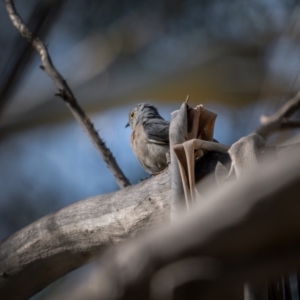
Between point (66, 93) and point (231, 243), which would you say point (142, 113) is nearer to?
point (66, 93)

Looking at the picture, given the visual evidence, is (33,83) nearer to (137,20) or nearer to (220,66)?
(137,20)

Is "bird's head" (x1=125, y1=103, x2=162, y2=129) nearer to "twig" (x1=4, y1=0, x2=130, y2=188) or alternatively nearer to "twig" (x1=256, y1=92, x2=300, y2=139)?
"twig" (x1=4, y1=0, x2=130, y2=188)

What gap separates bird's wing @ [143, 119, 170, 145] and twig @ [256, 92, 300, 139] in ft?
4.86

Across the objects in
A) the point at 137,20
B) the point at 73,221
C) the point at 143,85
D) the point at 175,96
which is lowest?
the point at 73,221

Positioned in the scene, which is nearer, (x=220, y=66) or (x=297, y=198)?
(x=297, y=198)

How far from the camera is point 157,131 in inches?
125

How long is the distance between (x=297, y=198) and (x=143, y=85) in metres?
3.24

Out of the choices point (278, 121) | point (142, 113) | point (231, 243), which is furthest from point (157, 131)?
point (231, 243)

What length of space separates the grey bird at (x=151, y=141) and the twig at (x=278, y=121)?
144cm

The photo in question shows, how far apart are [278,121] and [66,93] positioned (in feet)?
3.88

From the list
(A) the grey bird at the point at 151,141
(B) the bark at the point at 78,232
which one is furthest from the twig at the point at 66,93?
(A) the grey bird at the point at 151,141

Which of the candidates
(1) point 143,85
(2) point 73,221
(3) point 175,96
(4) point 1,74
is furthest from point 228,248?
(1) point 143,85

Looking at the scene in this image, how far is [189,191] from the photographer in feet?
4.62

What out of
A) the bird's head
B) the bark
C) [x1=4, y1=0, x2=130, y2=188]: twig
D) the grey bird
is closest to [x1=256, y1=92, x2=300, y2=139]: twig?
the bark
